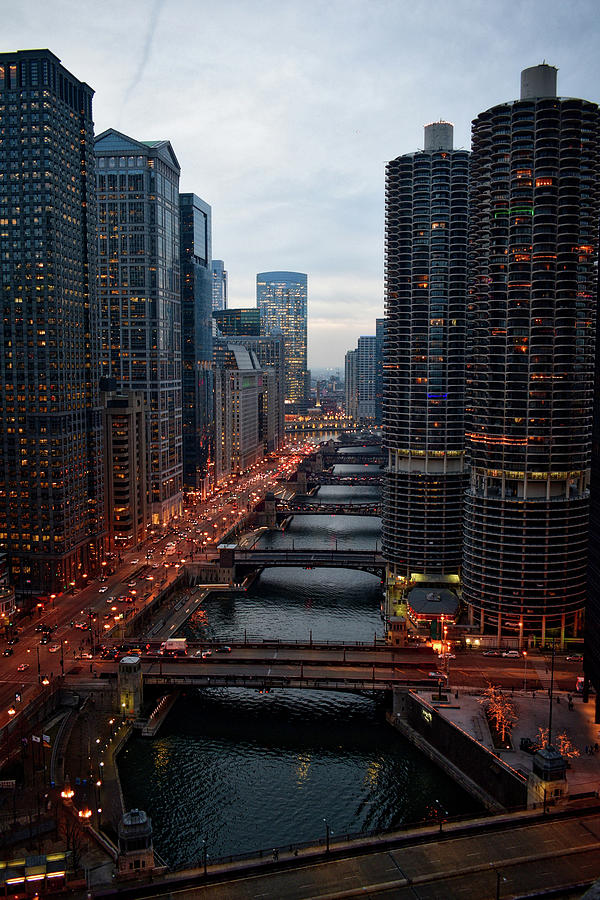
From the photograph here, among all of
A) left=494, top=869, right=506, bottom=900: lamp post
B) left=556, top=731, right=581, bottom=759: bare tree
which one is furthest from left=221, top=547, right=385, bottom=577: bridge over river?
left=494, top=869, right=506, bottom=900: lamp post

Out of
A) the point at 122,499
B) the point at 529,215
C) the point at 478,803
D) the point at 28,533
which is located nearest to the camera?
the point at 478,803

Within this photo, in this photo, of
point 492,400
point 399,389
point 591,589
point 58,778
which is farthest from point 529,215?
point 58,778

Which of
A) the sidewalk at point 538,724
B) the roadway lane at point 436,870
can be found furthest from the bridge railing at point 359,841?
the sidewalk at point 538,724

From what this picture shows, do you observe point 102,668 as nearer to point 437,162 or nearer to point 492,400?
point 492,400

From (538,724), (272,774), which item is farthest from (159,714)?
(538,724)

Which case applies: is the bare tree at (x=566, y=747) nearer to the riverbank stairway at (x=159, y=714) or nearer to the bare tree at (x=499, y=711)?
the bare tree at (x=499, y=711)

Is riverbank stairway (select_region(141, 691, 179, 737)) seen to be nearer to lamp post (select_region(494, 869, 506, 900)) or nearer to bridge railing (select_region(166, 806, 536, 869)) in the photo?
bridge railing (select_region(166, 806, 536, 869))

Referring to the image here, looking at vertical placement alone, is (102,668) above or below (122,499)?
below
